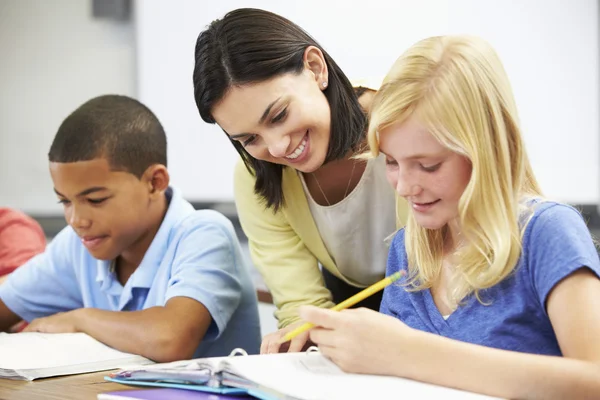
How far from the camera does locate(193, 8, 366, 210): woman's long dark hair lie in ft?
4.20

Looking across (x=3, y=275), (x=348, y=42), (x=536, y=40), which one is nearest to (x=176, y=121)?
(x=348, y=42)

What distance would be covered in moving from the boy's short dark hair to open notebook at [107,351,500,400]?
67 cm

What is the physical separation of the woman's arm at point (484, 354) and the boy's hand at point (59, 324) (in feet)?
2.30

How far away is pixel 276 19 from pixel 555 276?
26.2 inches

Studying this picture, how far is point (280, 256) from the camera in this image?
1.55 metres

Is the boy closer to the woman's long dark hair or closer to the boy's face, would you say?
the boy's face

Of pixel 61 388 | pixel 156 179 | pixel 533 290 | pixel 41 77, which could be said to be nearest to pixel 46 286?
pixel 156 179

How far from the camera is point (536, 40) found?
7.00 feet

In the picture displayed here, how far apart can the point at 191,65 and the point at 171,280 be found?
1.48m

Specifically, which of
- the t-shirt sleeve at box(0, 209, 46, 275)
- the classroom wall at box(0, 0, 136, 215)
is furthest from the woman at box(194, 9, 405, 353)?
the classroom wall at box(0, 0, 136, 215)

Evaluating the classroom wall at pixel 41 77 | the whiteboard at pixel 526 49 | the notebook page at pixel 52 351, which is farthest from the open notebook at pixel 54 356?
the classroom wall at pixel 41 77

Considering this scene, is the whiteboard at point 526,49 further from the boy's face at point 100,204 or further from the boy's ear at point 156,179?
the boy's face at point 100,204

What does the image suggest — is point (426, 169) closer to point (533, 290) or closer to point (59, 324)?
point (533, 290)

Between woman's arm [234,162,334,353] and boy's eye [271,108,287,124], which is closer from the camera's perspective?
boy's eye [271,108,287,124]
